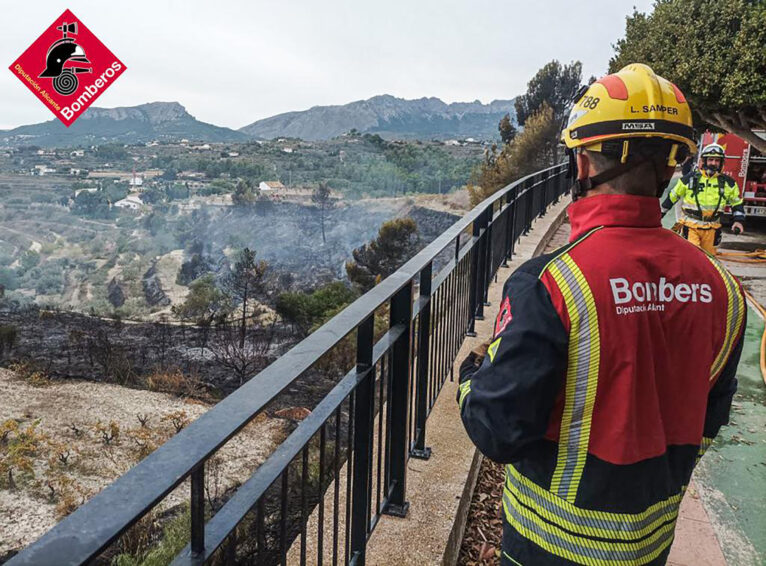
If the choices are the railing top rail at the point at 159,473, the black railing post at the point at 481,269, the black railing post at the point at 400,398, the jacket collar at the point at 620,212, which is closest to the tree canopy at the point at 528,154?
the black railing post at the point at 481,269

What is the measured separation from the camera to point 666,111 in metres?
1.61

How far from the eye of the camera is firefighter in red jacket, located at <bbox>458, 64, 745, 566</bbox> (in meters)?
1.46

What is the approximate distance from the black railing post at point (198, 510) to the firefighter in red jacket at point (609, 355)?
690mm

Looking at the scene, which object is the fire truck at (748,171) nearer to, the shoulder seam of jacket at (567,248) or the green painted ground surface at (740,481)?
the green painted ground surface at (740,481)

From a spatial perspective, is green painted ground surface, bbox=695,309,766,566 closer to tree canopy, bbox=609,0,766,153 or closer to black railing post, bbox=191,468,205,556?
black railing post, bbox=191,468,205,556

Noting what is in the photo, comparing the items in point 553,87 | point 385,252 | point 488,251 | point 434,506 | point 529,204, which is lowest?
point 385,252

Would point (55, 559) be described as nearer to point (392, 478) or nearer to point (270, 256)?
point (392, 478)

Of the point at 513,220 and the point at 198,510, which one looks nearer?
the point at 198,510

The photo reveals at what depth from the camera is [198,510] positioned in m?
1.06

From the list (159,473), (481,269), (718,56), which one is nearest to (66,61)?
(718,56)

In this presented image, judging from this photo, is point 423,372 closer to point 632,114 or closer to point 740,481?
point 632,114

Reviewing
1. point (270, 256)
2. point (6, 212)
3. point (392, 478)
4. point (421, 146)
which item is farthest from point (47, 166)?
point (392, 478)

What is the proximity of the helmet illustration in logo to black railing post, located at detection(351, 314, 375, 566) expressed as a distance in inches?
2275

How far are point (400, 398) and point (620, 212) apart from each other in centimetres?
140
